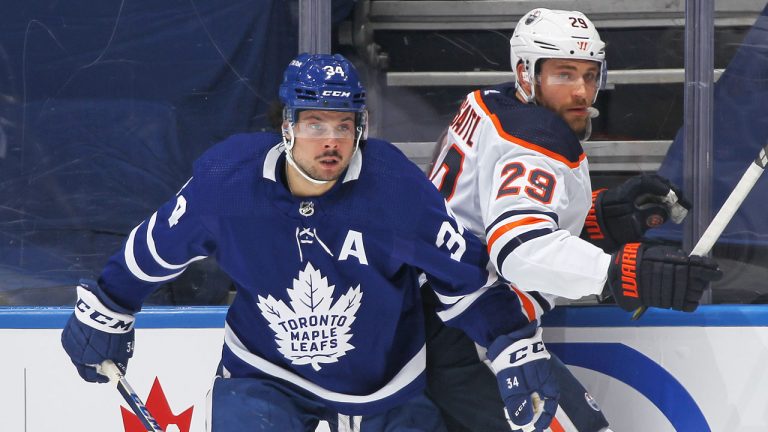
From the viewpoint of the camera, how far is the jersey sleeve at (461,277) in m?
2.53

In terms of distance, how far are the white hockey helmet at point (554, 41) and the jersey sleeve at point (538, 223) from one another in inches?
7.8

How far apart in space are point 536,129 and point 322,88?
49 cm

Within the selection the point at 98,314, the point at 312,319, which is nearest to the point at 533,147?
the point at 312,319

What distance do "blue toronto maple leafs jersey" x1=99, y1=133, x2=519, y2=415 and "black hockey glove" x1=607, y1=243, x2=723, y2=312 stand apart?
10.2 inches

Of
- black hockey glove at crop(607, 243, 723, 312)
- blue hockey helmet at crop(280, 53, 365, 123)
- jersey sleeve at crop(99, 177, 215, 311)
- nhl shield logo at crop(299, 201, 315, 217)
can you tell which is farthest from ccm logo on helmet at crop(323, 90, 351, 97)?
black hockey glove at crop(607, 243, 723, 312)

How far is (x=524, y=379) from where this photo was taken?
255cm

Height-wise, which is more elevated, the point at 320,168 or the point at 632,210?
the point at 320,168

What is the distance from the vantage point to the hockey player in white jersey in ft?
8.16

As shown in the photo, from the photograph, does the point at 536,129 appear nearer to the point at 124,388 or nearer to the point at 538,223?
the point at 538,223

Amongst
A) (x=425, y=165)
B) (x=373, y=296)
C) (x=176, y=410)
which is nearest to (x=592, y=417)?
(x=373, y=296)

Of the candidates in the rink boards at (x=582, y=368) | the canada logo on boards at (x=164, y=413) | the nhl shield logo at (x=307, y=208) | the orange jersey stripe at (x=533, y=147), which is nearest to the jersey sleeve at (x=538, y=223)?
the orange jersey stripe at (x=533, y=147)

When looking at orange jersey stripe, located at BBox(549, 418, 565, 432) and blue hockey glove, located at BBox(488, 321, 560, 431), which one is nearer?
blue hockey glove, located at BBox(488, 321, 560, 431)

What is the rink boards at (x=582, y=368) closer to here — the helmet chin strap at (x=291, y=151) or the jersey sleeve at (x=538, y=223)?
the jersey sleeve at (x=538, y=223)

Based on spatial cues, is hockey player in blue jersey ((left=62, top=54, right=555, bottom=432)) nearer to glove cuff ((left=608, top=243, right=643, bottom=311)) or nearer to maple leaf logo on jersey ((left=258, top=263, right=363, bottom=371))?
maple leaf logo on jersey ((left=258, top=263, right=363, bottom=371))
